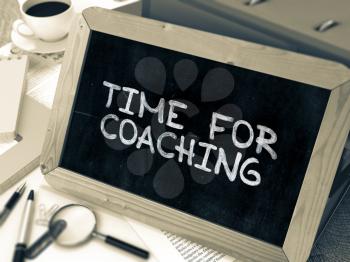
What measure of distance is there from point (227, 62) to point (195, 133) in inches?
4.5

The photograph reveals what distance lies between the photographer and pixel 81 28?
1.98 ft

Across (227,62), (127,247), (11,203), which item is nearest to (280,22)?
(227,62)

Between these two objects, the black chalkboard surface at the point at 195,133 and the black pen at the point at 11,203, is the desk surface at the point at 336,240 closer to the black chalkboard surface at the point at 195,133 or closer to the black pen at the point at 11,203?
the black chalkboard surface at the point at 195,133

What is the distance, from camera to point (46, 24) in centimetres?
78

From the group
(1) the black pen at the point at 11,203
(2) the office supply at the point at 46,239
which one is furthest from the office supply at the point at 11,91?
(2) the office supply at the point at 46,239

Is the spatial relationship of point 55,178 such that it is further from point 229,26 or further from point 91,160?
point 229,26

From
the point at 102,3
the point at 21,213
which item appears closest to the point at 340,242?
the point at 21,213

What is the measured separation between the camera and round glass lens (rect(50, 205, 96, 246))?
0.56 meters

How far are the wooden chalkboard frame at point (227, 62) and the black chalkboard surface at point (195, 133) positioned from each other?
0.03ft

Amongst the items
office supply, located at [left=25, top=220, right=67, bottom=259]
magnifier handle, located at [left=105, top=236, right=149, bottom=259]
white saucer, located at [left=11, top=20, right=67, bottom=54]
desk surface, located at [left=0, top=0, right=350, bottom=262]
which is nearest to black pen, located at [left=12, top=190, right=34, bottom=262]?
office supply, located at [left=25, top=220, right=67, bottom=259]

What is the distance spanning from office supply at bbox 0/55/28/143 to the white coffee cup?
0.06 meters

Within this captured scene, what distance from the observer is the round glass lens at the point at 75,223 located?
56cm

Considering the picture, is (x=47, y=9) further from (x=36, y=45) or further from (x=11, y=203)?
(x=11, y=203)

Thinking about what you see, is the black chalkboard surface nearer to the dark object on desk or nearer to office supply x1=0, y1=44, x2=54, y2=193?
office supply x1=0, y1=44, x2=54, y2=193
